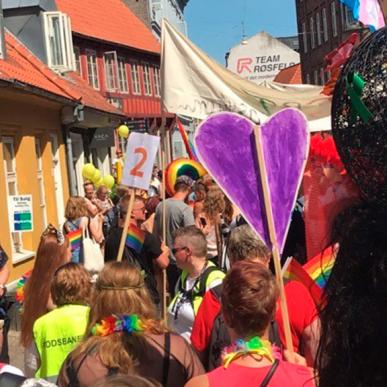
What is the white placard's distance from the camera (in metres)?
8.52

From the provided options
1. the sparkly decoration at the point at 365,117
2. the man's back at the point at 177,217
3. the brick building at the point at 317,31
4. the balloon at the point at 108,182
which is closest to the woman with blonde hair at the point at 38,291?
the man's back at the point at 177,217

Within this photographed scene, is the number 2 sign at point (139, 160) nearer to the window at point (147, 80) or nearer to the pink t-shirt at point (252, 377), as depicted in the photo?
the pink t-shirt at point (252, 377)

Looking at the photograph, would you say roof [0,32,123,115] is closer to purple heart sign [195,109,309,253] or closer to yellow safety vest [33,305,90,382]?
yellow safety vest [33,305,90,382]

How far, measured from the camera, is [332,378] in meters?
1.34

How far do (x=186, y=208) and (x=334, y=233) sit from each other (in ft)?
20.6

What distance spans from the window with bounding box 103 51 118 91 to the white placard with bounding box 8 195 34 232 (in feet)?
74.5

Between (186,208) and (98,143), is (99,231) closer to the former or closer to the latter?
(186,208)

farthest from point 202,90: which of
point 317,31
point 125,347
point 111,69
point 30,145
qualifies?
point 317,31

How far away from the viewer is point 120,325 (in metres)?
3.07

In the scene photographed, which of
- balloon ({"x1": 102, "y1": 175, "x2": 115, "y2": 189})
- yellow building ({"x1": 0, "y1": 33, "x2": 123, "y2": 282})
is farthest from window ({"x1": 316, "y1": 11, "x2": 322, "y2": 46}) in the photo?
balloon ({"x1": 102, "y1": 175, "x2": 115, "y2": 189})

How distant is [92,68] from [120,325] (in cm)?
2733

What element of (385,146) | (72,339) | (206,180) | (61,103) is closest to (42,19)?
(61,103)

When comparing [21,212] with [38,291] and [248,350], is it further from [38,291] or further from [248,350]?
[248,350]

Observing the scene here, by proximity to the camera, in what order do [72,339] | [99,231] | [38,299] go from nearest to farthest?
[72,339] → [38,299] → [99,231]
